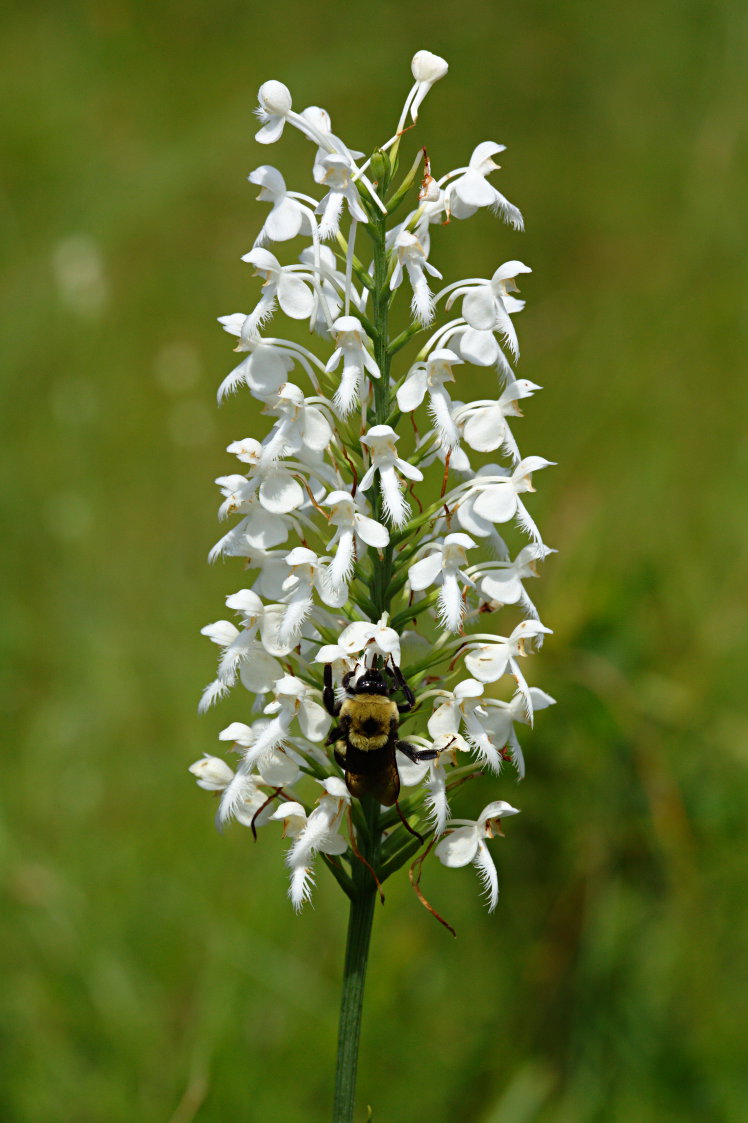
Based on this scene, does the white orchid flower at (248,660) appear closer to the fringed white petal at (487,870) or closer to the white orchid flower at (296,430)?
the white orchid flower at (296,430)

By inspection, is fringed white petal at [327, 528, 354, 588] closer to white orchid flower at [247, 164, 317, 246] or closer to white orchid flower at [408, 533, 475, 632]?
white orchid flower at [408, 533, 475, 632]

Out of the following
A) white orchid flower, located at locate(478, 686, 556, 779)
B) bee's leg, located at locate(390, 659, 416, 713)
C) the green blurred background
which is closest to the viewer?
bee's leg, located at locate(390, 659, 416, 713)

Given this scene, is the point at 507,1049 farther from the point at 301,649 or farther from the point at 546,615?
the point at 301,649

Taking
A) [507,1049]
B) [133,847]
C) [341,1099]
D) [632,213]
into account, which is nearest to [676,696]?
[507,1049]

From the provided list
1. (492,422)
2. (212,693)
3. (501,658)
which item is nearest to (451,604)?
(501,658)

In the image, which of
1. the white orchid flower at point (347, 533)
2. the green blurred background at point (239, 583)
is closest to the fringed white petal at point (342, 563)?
the white orchid flower at point (347, 533)

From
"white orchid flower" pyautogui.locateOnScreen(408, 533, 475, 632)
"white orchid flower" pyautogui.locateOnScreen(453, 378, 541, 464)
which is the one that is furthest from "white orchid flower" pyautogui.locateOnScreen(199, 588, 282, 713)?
"white orchid flower" pyautogui.locateOnScreen(453, 378, 541, 464)
